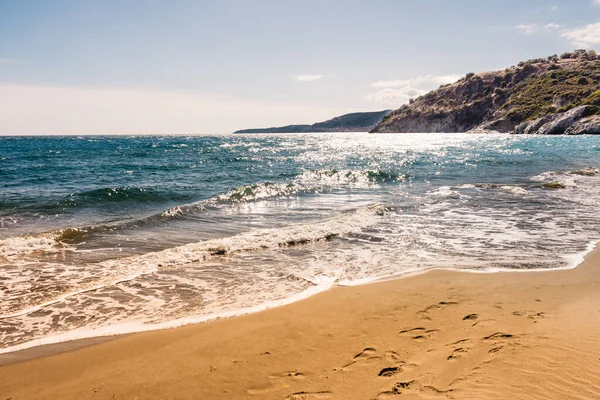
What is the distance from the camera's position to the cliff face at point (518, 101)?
318 ft

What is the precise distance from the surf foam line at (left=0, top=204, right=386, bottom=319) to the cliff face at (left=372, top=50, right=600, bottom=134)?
95.2 meters

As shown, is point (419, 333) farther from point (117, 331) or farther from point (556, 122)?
point (556, 122)

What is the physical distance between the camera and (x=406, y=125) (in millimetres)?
186000

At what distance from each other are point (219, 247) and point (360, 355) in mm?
6401

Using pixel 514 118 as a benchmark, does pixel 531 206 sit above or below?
below

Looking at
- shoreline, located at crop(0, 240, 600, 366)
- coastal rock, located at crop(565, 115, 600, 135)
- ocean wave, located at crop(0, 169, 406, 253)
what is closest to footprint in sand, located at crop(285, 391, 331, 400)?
shoreline, located at crop(0, 240, 600, 366)

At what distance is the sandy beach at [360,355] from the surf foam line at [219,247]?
111 inches

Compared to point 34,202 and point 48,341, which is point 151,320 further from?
point 34,202

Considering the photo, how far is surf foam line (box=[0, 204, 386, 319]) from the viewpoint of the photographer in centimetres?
777

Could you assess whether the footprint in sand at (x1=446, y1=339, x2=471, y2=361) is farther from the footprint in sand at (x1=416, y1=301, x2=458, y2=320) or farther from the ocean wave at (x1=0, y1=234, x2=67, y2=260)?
the ocean wave at (x1=0, y1=234, x2=67, y2=260)

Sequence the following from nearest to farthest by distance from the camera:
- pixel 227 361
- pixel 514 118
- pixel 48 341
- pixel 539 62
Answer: pixel 227 361
pixel 48 341
pixel 514 118
pixel 539 62

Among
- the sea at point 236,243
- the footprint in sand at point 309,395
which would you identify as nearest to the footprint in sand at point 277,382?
the footprint in sand at point 309,395

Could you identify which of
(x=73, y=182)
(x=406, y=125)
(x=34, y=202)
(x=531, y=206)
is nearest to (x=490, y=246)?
(x=531, y=206)

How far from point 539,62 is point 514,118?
66.9 meters
